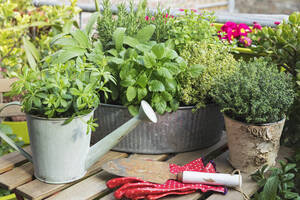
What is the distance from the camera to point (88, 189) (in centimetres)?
96

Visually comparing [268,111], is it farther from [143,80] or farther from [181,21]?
[181,21]

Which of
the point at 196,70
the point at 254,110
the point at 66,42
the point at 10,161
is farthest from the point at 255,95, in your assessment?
the point at 10,161

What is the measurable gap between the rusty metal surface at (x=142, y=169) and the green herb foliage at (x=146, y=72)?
161 mm

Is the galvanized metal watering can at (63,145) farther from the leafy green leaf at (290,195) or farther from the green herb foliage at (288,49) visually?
the green herb foliage at (288,49)

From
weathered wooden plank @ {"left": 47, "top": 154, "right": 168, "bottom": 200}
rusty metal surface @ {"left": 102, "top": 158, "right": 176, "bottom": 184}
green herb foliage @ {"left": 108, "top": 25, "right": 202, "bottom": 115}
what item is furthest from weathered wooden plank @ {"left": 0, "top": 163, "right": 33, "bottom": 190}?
green herb foliage @ {"left": 108, "top": 25, "right": 202, "bottom": 115}

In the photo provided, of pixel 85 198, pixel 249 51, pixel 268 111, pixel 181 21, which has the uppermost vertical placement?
pixel 181 21

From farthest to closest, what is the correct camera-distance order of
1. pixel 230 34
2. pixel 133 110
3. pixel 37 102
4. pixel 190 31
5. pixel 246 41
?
pixel 230 34
pixel 246 41
pixel 190 31
pixel 133 110
pixel 37 102

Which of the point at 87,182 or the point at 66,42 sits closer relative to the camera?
the point at 87,182

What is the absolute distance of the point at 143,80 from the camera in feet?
3.46

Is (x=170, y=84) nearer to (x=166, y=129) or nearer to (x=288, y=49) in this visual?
(x=166, y=129)

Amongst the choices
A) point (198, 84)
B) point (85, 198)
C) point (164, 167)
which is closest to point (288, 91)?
point (198, 84)

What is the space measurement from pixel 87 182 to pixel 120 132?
6.9 inches

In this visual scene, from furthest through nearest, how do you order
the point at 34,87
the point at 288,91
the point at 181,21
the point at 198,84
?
the point at 181,21
the point at 198,84
the point at 288,91
the point at 34,87

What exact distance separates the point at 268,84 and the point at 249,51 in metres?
0.37
